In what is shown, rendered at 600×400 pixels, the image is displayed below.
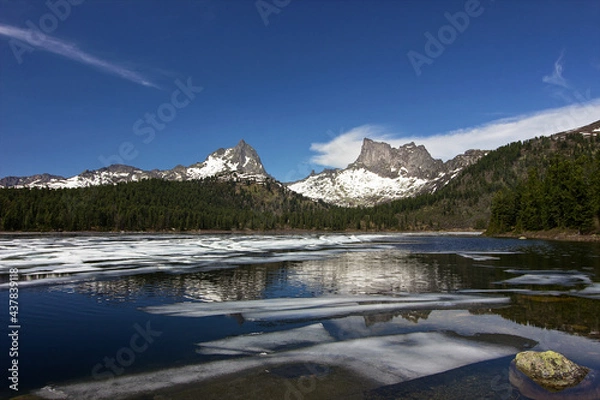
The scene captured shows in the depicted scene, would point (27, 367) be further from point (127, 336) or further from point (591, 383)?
point (591, 383)

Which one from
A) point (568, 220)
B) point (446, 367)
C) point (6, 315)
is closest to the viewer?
point (446, 367)

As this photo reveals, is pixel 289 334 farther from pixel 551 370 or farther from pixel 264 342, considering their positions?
pixel 551 370

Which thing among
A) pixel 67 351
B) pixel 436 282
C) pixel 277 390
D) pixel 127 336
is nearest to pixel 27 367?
pixel 67 351

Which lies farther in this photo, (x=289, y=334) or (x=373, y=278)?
(x=373, y=278)

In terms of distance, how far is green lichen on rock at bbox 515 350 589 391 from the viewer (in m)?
10.2

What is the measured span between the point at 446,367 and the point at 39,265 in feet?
139

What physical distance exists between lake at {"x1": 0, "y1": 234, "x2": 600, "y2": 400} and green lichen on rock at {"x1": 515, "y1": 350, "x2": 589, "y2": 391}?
2.30 ft

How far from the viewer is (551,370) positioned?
10445mm

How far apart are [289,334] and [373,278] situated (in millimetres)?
17283

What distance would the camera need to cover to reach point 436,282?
29406 millimetres

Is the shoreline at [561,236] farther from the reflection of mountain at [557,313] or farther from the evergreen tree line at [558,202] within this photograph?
the reflection of mountain at [557,313]

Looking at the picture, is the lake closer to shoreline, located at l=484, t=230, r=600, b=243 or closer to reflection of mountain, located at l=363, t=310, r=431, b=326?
reflection of mountain, located at l=363, t=310, r=431, b=326

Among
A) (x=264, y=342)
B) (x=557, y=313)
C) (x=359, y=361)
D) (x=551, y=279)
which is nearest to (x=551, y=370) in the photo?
(x=359, y=361)

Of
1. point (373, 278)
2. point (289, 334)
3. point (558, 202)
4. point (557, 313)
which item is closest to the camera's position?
point (289, 334)
